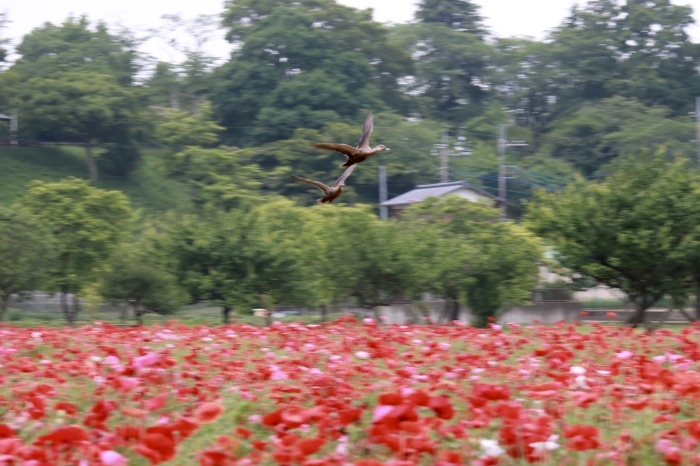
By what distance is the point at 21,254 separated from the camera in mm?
28297

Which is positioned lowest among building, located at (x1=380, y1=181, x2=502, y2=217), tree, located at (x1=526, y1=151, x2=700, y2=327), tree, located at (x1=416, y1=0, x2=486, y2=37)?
tree, located at (x1=526, y1=151, x2=700, y2=327)

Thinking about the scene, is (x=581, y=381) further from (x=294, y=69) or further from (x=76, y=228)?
(x=294, y=69)

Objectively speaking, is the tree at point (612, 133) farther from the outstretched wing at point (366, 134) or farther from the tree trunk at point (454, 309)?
the outstretched wing at point (366, 134)

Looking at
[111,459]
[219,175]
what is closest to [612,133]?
[219,175]

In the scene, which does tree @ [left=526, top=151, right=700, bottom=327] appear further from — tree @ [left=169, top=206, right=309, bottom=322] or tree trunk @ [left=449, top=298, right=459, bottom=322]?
tree trunk @ [left=449, top=298, right=459, bottom=322]

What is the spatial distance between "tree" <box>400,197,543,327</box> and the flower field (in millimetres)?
20919

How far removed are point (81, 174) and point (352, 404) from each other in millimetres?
51202

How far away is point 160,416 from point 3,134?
52.7 meters

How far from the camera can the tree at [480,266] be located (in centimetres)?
2861

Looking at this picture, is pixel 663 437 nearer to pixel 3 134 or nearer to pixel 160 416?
pixel 160 416

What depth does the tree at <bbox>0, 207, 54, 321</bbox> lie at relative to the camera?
27.8 meters

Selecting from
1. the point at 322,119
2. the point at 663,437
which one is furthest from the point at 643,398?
the point at 322,119

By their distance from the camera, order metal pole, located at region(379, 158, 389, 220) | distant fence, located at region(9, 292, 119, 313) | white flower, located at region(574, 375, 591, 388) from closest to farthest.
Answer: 1. white flower, located at region(574, 375, 591, 388)
2. distant fence, located at region(9, 292, 119, 313)
3. metal pole, located at region(379, 158, 389, 220)

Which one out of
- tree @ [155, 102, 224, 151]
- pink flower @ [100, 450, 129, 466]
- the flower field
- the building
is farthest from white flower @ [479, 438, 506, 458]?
tree @ [155, 102, 224, 151]
